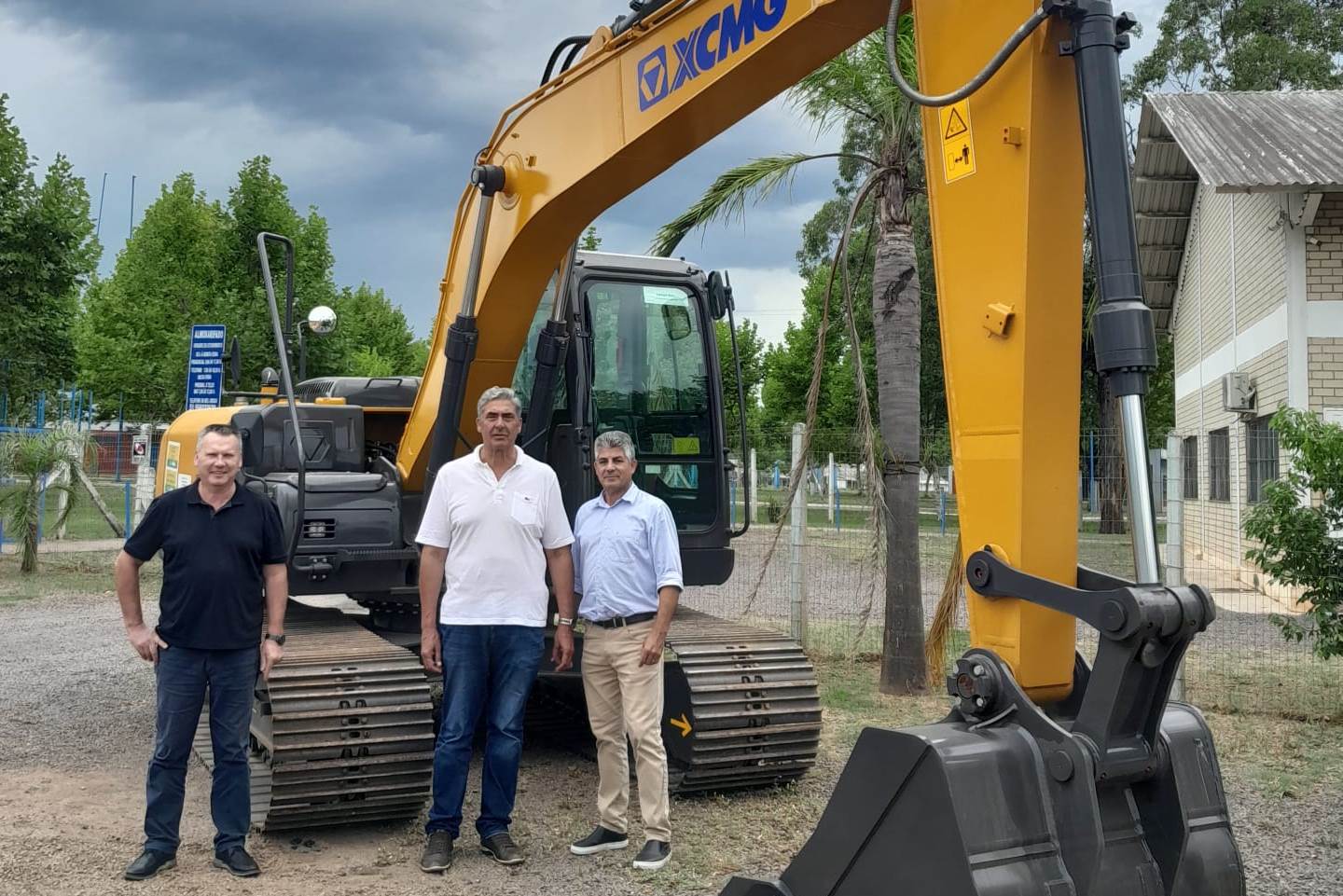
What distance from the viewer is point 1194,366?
2058 centimetres

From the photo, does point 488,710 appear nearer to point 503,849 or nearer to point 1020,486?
point 503,849

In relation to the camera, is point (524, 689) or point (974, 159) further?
point (524, 689)

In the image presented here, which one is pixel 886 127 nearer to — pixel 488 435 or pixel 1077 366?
pixel 488 435

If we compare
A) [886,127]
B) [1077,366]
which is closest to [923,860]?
[1077,366]

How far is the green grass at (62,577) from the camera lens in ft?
48.5

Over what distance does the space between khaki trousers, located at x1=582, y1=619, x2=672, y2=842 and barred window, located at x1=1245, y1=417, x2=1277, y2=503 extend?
7.54 metres

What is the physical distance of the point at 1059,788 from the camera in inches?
114

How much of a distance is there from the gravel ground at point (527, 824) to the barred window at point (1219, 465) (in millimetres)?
8631

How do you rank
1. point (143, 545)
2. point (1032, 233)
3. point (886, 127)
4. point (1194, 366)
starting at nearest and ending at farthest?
point (1032, 233)
point (143, 545)
point (886, 127)
point (1194, 366)

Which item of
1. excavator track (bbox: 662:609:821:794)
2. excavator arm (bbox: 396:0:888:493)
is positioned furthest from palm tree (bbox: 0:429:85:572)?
excavator track (bbox: 662:609:821:794)

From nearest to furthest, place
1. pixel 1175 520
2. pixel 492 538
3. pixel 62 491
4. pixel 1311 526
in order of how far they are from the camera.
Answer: pixel 492 538 → pixel 1311 526 → pixel 1175 520 → pixel 62 491

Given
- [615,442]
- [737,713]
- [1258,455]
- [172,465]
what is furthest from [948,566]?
[1258,455]

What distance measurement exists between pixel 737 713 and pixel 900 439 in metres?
3.52

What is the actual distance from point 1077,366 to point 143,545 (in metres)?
3.84
